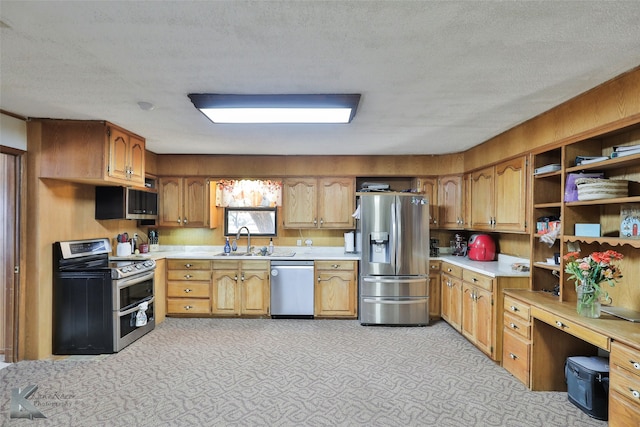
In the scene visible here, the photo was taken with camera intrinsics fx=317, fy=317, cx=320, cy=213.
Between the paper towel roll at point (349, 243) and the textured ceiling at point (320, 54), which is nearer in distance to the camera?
the textured ceiling at point (320, 54)

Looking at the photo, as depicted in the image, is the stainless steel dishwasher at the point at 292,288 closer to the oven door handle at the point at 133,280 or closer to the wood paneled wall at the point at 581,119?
the oven door handle at the point at 133,280

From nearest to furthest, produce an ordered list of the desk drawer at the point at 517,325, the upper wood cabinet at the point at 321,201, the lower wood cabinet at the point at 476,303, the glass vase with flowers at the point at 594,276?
the glass vase with flowers at the point at 594,276 < the desk drawer at the point at 517,325 < the lower wood cabinet at the point at 476,303 < the upper wood cabinet at the point at 321,201

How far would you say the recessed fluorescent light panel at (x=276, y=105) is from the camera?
243cm

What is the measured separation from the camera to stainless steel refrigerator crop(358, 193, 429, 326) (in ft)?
13.9

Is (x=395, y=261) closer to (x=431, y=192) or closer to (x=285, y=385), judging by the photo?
(x=431, y=192)

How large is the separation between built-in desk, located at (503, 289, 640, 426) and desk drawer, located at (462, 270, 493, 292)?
200 mm

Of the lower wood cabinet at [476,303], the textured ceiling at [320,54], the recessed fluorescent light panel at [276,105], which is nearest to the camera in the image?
the textured ceiling at [320,54]

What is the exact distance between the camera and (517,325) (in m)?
2.80

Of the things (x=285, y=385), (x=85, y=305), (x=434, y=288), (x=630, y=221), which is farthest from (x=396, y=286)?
(x=85, y=305)

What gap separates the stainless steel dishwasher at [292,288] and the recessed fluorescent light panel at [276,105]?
7.65ft

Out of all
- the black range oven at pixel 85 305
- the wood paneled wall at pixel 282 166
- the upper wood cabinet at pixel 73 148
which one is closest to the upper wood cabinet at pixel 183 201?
the wood paneled wall at pixel 282 166

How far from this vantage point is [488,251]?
13.5 ft

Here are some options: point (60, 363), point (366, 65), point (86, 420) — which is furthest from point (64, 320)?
point (366, 65)

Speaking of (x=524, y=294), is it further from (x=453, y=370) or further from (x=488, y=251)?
(x=488, y=251)
